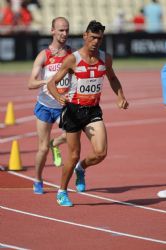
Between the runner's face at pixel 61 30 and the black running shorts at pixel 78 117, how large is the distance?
105 centimetres

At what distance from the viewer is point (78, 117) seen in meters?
11.8

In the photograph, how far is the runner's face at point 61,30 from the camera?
1235cm

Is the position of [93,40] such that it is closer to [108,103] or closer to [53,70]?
[53,70]

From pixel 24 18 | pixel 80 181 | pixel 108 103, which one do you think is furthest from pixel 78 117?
pixel 24 18

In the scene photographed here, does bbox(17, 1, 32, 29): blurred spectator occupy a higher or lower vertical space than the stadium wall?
higher

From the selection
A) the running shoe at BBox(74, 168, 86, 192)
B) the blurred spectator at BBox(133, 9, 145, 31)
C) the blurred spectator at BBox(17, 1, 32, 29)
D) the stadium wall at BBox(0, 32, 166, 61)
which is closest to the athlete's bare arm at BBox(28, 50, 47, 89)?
the running shoe at BBox(74, 168, 86, 192)

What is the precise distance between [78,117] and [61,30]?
4.11 feet

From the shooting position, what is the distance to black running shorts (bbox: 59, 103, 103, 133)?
11.8 meters

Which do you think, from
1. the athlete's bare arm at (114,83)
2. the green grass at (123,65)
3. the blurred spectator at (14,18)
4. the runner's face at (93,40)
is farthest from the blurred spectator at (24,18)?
the runner's face at (93,40)

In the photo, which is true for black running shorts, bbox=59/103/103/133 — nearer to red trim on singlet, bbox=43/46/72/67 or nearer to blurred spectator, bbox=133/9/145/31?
red trim on singlet, bbox=43/46/72/67

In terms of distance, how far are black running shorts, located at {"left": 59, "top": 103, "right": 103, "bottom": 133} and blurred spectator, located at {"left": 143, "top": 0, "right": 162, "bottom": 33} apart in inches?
985

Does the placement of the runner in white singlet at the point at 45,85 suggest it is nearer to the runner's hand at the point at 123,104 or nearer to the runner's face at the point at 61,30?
the runner's face at the point at 61,30

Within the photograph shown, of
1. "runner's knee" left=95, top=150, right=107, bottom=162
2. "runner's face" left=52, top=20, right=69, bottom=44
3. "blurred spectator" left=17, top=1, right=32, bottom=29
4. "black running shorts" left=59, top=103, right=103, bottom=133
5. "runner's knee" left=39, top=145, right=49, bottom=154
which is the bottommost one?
"blurred spectator" left=17, top=1, right=32, bottom=29

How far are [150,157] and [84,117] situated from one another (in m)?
4.64
